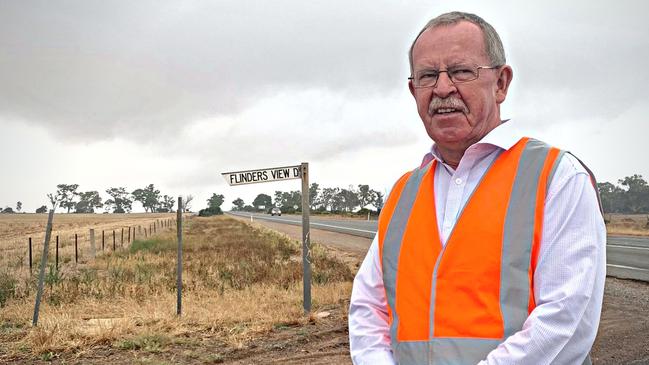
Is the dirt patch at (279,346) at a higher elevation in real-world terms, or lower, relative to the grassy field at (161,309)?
lower

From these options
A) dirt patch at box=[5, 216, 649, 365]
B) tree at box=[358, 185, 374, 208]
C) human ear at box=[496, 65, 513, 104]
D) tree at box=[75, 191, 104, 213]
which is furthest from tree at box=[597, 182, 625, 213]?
tree at box=[75, 191, 104, 213]

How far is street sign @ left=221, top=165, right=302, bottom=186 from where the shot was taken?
8.21 metres

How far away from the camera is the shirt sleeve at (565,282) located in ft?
4.73

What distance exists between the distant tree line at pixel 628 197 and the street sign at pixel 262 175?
109679 millimetres

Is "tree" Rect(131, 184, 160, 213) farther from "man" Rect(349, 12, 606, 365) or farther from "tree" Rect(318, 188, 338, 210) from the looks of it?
"man" Rect(349, 12, 606, 365)

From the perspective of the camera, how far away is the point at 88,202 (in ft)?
540

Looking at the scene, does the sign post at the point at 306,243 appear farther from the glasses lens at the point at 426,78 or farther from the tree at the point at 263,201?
the tree at the point at 263,201

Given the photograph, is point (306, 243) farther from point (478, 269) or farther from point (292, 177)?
point (478, 269)

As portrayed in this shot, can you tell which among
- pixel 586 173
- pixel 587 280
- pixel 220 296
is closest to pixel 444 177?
pixel 586 173

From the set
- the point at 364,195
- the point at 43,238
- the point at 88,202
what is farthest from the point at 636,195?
the point at 88,202

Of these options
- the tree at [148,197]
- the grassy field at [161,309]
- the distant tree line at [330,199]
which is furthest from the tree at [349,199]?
the grassy field at [161,309]

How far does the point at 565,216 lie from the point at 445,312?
0.45 meters

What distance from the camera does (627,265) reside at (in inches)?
504

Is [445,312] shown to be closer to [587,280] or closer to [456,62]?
[587,280]
